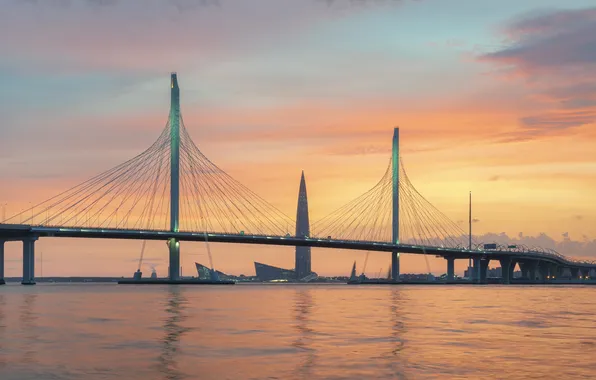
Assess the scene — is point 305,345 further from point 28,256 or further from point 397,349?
point 28,256

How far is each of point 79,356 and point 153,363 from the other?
3390 mm

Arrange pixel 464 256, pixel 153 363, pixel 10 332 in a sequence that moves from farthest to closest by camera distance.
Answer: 1. pixel 464 256
2. pixel 10 332
3. pixel 153 363

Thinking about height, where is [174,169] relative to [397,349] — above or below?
above

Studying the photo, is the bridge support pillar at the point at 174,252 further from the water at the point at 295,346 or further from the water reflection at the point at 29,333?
the water at the point at 295,346

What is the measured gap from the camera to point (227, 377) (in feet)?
82.3

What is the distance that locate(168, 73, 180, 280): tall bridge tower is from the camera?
119819 millimetres

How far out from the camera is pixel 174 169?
12081 centimetres

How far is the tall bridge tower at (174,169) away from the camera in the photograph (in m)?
120

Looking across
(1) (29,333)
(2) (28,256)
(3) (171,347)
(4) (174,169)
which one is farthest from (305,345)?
(2) (28,256)

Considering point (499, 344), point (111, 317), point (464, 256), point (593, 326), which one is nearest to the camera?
point (499, 344)

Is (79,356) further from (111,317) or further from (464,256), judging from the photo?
(464,256)

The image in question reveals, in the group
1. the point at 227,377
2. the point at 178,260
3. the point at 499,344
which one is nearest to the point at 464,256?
the point at 178,260

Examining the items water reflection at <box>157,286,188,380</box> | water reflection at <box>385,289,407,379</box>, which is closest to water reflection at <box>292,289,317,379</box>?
water reflection at <box>385,289,407,379</box>

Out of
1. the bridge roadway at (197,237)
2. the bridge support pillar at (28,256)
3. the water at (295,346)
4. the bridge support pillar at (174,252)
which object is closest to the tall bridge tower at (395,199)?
the bridge roadway at (197,237)
